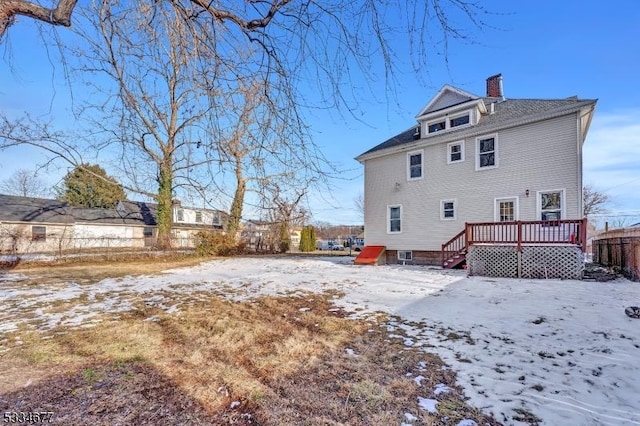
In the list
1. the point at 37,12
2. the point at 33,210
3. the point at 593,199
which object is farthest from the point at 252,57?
the point at 593,199

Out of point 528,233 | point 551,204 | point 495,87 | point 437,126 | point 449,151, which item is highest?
point 495,87

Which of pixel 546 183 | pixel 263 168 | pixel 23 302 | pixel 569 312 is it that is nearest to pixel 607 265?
pixel 546 183

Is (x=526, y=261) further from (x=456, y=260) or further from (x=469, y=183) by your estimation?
(x=469, y=183)

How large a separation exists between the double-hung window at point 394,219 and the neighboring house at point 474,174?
0.05 metres

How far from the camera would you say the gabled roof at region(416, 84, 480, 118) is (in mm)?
12398

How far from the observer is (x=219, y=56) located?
318cm

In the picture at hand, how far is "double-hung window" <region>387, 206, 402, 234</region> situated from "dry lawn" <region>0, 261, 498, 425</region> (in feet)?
31.9

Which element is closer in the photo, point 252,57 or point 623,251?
point 252,57

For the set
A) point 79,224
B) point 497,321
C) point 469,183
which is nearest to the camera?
point 497,321

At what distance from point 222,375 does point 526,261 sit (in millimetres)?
9158

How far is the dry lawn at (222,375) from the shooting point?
2312mm

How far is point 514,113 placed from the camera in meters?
11.4

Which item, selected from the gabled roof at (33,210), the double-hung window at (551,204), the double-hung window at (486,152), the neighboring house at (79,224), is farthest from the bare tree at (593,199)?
the gabled roof at (33,210)

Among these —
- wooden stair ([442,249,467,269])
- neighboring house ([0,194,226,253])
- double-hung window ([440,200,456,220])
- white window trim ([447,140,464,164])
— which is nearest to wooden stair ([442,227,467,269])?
wooden stair ([442,249,467,269])
